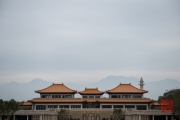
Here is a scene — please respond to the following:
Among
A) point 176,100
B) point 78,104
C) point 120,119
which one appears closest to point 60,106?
point 78,104

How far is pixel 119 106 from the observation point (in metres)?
80.9

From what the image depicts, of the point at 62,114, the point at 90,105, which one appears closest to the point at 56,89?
the point at 90,105

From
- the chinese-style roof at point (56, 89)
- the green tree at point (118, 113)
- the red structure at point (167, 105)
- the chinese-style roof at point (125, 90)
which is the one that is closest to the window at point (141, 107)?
the chinese-style roof at point (125, 90)

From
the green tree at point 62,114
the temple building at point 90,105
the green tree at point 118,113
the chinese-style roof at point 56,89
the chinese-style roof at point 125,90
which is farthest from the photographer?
the chinese-style roof at point 56,89

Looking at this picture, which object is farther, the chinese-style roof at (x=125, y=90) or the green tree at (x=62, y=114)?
the chinese-style roof at (x=125, y=90)

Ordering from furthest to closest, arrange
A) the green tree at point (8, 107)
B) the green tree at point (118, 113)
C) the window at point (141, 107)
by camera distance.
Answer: the window at point (141, 107), the green tree at point (118, 113), the green tree at point (8, 107)

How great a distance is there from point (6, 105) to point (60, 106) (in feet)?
57.5

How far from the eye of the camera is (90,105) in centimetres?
8169

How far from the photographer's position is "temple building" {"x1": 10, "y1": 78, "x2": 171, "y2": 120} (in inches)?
2913

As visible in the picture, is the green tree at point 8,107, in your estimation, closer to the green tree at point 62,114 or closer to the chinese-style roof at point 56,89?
the green tree at point 62,114

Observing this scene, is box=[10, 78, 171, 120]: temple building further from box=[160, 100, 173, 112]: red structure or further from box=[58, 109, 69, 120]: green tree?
box=[160, 100, 173, 112]: red structure

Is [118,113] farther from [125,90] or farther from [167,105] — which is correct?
[125,90]

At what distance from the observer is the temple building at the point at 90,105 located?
74000mm

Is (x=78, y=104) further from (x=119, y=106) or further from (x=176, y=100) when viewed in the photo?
(x=176, y=100)
